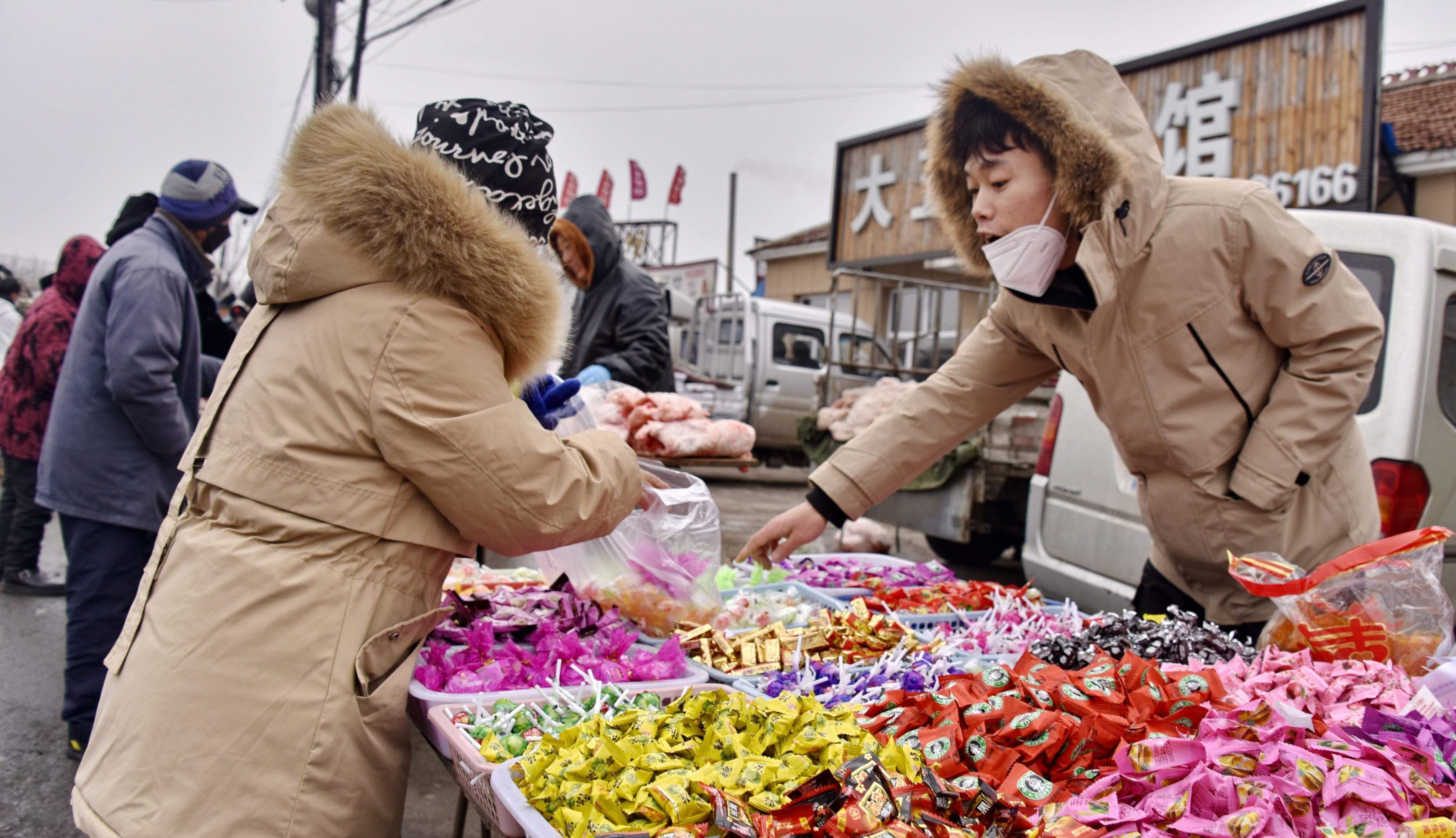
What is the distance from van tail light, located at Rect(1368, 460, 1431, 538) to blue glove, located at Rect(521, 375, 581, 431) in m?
2.60

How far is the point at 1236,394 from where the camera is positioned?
2.13 m

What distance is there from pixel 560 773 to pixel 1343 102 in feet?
27.0

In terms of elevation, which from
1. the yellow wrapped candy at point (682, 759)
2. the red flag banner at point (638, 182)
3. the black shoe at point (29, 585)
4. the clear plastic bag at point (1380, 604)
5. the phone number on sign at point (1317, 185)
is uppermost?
the red flag banner at point (638, 182)

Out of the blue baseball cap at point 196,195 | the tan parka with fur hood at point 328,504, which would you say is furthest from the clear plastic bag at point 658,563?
the blue baseball cap at point 196,195

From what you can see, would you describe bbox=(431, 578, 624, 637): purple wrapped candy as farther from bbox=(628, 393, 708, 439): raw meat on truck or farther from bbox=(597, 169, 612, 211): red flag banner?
bbox=(597, 169, 612, 211): red flag banner

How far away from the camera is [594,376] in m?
3.85

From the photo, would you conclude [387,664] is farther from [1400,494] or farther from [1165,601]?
[1400,494]

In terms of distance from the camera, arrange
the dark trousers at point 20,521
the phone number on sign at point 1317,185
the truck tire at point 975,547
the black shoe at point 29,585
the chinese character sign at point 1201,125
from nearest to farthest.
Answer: the dark trousers at point 20,521, the black shoe at point 29,585, the truck tire at point 975,547, the phone number on sign at point 1317,185, the chinese character sign at point 1201,125

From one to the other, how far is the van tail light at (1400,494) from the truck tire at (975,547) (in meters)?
3.15

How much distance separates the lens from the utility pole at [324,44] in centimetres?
952

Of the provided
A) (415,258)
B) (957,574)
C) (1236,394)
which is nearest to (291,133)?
(415,258)

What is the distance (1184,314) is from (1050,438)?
7.60 feet

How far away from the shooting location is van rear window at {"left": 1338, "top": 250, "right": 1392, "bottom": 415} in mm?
3090

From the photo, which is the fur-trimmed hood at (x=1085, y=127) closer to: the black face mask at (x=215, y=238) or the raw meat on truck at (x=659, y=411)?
the raw meat on truck at (x=659, y=411)
